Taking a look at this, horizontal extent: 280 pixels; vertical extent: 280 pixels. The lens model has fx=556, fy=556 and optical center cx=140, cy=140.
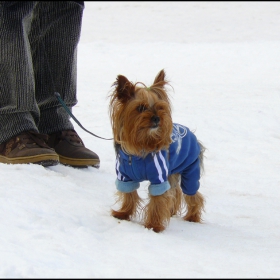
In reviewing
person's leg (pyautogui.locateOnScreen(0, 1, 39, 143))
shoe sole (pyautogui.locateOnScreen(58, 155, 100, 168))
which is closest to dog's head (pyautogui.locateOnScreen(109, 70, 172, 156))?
person's leg (pyautogui.locateOnScreen(0, 1, 39, 143))

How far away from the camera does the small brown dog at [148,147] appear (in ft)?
11.2

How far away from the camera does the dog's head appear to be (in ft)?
11.2

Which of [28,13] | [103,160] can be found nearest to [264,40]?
[103,160]

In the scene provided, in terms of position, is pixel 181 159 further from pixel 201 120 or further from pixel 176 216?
pixel 201 120

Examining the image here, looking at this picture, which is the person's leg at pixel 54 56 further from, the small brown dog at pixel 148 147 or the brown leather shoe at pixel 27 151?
the small brown dog at pixel 148 147

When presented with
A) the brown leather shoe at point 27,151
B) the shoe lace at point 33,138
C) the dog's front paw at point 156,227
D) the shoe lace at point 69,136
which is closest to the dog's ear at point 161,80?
the dog's front paw at point 156,227

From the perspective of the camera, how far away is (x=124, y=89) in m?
3.43

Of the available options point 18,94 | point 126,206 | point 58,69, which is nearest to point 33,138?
point 18,94

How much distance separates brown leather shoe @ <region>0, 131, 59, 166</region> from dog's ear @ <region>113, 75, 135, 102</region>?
Result: 1.25 metres

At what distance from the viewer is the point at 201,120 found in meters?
7.00

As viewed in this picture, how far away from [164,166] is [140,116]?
400 mm

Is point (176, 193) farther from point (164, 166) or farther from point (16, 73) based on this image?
point (16, 73)

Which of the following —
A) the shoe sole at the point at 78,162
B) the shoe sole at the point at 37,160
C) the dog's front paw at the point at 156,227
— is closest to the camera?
the dog's front paw at the point at 156,227

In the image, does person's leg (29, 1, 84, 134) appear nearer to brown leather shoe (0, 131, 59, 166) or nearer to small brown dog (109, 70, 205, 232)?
brown leather shoe (0, 131, 59, 166)
